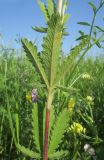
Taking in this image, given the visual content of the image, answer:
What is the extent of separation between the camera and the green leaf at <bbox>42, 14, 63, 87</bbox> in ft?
2.57

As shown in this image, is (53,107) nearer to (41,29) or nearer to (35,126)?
(35,126)

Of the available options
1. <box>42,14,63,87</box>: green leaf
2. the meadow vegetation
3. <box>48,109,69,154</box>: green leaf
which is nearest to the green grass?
the meadow vegetation

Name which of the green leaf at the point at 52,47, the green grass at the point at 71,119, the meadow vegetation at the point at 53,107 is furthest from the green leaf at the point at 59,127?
the green grass at the point at 71,119

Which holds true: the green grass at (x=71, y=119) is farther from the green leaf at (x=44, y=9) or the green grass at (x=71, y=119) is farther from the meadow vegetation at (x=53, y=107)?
the green leaf at (x=44, y=9)

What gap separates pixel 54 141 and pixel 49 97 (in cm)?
21

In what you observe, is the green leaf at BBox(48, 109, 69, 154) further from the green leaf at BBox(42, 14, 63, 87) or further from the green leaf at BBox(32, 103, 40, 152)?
the green leaf at BBox(42, 14, 63, 87)

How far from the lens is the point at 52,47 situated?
814mm

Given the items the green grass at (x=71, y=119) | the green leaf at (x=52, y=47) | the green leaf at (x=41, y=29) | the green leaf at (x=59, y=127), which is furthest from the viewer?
the green grass at (x=71, y=119)

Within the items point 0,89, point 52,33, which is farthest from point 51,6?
point 0,89

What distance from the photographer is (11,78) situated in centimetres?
305

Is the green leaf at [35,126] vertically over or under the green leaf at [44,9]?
under

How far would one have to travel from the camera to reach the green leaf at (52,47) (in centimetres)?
78

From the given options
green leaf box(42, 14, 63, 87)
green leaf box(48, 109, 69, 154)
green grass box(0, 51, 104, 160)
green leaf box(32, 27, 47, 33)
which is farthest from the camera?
green grass box(0, 51, 104, 160)

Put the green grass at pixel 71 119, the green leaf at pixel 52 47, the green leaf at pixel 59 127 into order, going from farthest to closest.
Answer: the green grass at pixel 71 119 → the green leaf at pixel 59 127 → the green leaf at pixel 52 47
